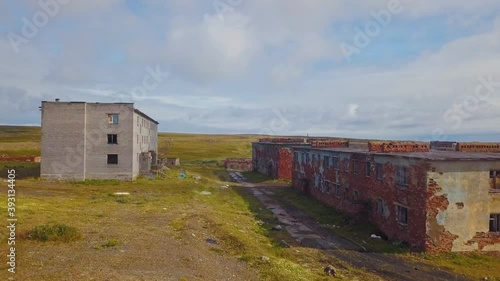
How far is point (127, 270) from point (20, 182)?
121 feet

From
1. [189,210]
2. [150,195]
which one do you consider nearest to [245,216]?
[189,210]

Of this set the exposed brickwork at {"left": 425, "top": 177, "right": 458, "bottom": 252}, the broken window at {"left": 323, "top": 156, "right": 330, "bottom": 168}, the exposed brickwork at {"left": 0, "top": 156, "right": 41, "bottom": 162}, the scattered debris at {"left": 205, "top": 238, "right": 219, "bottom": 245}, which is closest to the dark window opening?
the broken window at {"left": 323, "top": 156, "right": 330, "bottom": 168}

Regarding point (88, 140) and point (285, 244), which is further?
point (88, 140)

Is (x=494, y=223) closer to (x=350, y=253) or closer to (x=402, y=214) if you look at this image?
(x=402, y=214)

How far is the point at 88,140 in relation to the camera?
52.2 metres

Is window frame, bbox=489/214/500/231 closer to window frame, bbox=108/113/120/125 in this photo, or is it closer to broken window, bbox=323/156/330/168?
broken window, bbox=323/156/330/168

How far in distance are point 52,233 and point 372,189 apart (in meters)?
23.4

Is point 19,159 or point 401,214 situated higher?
point 19,159

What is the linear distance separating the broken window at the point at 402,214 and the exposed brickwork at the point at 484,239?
13.0 feet

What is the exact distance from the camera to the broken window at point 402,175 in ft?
93.2

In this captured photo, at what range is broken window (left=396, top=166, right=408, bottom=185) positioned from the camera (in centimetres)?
2839

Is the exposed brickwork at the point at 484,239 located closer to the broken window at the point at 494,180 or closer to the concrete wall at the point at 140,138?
the broken window at the point at 494,180

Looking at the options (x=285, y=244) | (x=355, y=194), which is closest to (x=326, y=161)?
(x=355, y=194)

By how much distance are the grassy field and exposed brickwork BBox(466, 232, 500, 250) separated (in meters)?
0.77
